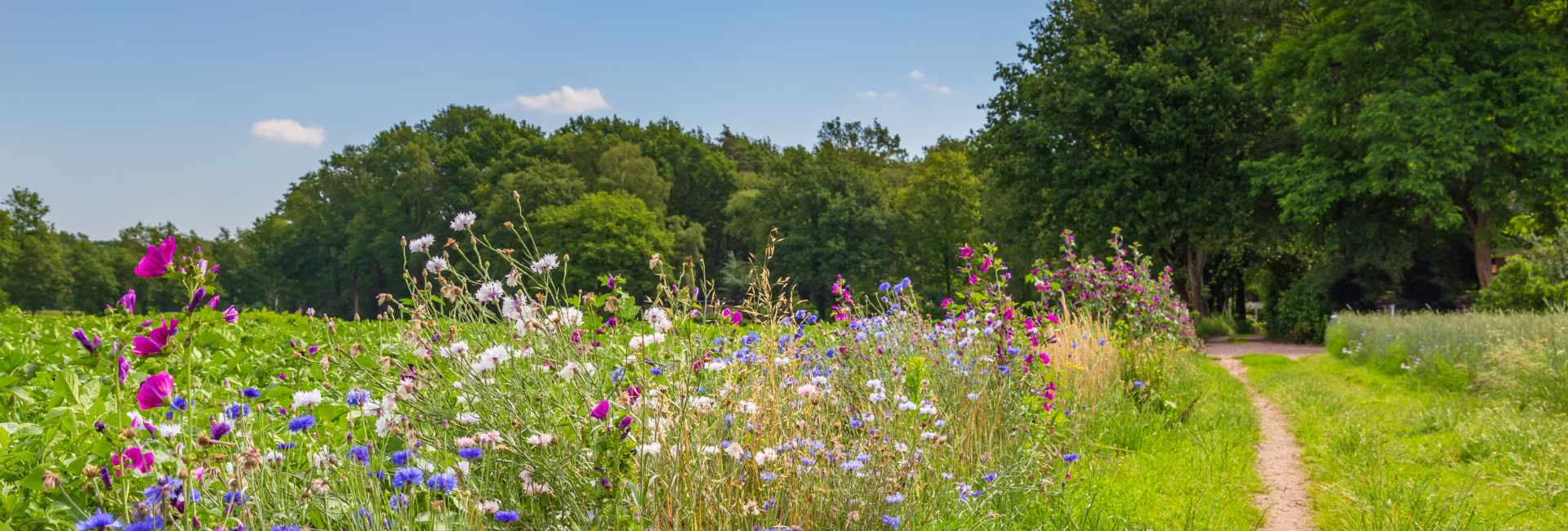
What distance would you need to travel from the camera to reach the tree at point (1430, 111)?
Result: 1342 cm

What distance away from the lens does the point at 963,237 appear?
97.8 ft

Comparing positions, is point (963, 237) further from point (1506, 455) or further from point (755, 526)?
point (755, 526)

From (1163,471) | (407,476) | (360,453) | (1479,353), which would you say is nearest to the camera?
(407,476)

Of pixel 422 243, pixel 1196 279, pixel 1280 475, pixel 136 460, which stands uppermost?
pixel 422 243

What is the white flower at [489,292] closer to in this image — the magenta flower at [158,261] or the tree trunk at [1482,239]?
the magenta flower at [158,261]

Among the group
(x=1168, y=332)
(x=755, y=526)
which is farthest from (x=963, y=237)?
(x=755, y=526)

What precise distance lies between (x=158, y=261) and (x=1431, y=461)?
5836 millimetres

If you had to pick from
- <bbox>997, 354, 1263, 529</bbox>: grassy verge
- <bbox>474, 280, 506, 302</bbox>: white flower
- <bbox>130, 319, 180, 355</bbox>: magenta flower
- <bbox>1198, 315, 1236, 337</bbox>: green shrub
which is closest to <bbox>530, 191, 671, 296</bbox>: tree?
<bbox>1198, 315, 1236, 337</bbox>: green shrub

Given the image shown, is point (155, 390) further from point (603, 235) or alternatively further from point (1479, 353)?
point (603, 235)

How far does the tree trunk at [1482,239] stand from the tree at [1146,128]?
390cm

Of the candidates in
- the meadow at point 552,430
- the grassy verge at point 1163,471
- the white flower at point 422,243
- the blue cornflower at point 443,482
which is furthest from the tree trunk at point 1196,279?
the blue cornflower at point 443,482

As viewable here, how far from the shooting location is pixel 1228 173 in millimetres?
18172

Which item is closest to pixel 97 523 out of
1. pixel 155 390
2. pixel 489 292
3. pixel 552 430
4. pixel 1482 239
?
pixel 155 390

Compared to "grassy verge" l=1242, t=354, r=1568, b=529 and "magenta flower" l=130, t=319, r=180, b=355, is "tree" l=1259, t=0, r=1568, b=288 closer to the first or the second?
"grassy verge" l=1242, t=354, r=1568, b=529
